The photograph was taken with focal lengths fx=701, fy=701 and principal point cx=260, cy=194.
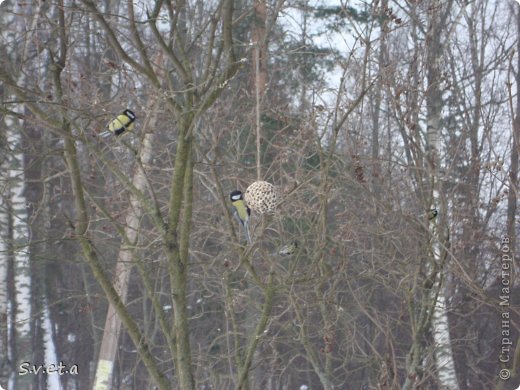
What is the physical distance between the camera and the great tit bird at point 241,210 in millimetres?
3441

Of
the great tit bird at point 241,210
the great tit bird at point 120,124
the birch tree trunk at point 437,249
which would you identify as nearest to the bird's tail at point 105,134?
the great tit bird at point 120,124

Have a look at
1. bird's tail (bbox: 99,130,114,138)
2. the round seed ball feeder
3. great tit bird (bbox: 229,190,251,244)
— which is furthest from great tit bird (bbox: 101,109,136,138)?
the round seed ball feeder

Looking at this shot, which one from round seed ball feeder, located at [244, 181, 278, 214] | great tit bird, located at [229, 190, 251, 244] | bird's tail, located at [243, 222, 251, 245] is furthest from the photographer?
great tit bird, located at [229, 190, 251, 244]

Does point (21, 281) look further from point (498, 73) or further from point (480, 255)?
point (498, 73)

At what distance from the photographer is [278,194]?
3164mm

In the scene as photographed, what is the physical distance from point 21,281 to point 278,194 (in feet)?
15.6

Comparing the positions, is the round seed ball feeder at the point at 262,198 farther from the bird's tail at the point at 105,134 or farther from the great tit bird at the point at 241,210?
the bird's tail at the point at 105,134

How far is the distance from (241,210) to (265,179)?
1.49 m

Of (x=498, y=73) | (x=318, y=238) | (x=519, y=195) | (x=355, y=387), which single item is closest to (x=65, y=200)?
(x=355, y=387)

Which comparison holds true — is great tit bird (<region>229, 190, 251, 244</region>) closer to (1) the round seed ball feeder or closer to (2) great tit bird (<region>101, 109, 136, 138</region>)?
(1) the round seed ball feeder

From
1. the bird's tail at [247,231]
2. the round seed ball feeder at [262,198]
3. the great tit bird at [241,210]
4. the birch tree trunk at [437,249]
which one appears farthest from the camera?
the birch tree trunk at [437,249]

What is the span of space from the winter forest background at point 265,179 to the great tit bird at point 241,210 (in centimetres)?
7

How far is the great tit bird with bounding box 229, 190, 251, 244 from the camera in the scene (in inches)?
135

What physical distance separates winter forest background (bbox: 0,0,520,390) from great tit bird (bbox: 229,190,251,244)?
7 centimetres
